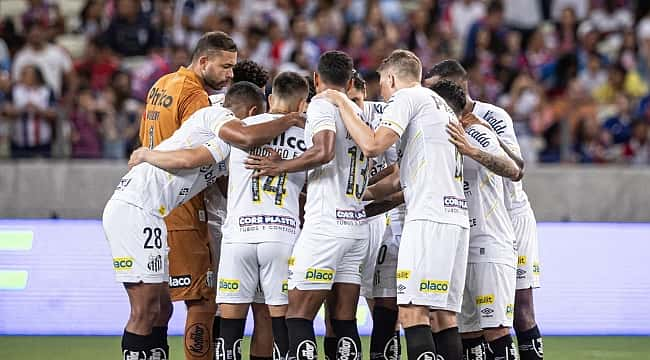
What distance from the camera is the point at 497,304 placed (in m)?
8.42

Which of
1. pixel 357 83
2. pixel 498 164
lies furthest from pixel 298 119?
pixel 498 164

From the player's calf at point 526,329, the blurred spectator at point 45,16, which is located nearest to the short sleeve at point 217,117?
the player's calf at point 526,329

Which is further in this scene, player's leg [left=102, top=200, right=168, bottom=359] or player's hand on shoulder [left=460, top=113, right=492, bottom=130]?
player's hand on shoulder [left=460, top=113, right=492, bottom=130]

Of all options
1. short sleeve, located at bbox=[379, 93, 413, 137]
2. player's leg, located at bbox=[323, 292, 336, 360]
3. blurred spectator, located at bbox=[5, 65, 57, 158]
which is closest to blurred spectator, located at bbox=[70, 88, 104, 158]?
blurred spectator, located at bbox=[5, 65, 57, 158]

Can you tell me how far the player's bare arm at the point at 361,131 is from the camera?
792 cm

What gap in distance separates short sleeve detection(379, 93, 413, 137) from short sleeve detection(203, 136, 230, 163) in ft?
4.10

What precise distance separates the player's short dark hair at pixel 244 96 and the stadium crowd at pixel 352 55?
5.32m

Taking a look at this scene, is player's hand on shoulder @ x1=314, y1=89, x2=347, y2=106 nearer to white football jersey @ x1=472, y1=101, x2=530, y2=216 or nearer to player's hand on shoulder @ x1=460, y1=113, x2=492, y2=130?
player's hand on shoulder @ x1=460, y1=113, x2=492, y2=130

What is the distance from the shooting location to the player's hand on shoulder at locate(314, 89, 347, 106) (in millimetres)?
8250

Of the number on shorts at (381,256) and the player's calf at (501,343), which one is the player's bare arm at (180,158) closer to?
the number on shorts at (381,256)

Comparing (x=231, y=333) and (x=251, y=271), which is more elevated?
(x=251, y=271)

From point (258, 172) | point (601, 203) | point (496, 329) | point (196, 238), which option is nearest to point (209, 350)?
point (196, 238)

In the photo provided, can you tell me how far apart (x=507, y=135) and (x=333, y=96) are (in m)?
1.61

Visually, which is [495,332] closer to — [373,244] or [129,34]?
[373,244]
